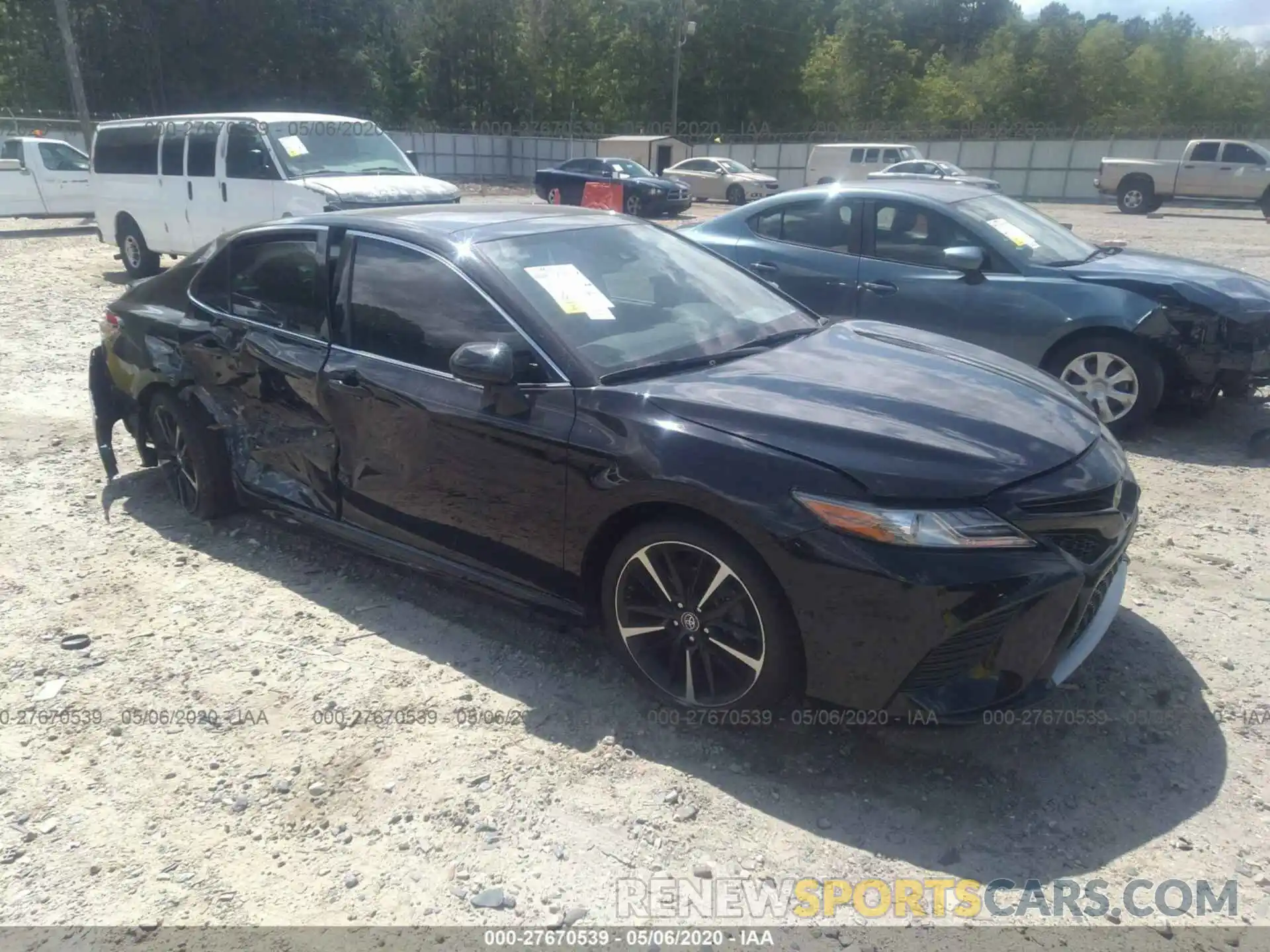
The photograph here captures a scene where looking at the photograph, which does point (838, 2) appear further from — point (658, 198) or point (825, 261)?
Result: point (825, 261)

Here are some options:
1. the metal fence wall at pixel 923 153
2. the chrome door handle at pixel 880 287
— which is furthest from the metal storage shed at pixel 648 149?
the chrome door handle at pixel 880 287

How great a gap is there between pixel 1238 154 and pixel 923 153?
1577cm

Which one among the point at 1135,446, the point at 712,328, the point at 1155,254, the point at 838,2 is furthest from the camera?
the point at 838,2

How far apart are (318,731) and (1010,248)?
204 inches

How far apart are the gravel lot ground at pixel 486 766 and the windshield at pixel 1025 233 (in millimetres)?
2450

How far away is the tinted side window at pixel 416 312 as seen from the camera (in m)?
3.40

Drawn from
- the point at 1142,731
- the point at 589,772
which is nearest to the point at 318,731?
the point at 589,772

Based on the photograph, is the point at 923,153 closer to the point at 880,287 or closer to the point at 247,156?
the point at 247,156

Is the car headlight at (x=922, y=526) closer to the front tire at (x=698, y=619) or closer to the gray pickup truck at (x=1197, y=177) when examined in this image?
the front tire at (x=698, y=619)

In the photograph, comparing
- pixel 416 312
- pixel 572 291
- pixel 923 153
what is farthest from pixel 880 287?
pixel 923 153

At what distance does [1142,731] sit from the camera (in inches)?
121

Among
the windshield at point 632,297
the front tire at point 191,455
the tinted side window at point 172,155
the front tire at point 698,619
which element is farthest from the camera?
the tinted side window at point 172,155

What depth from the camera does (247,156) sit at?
34.8ft

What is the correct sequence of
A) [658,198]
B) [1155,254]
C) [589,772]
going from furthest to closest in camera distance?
[658,198], [1155,254], [589,772]
